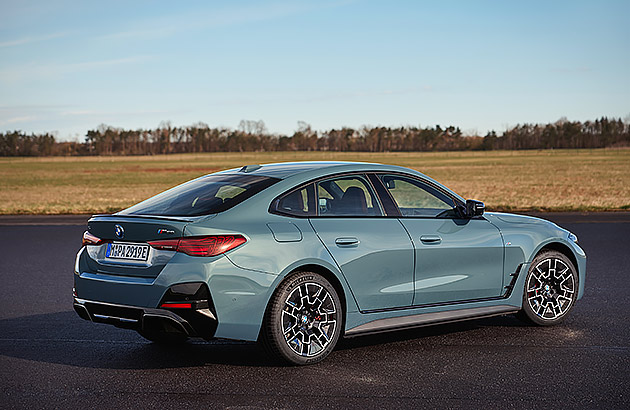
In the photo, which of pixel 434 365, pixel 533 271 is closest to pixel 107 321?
pixel 434 365

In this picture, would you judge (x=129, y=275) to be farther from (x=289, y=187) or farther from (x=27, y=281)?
(x=27, y=281)

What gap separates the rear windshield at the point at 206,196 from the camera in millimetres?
5676

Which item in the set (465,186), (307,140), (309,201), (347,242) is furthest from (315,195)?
(307,140)

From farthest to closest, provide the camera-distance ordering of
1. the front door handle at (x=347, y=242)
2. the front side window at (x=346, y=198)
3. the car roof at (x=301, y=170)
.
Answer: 1. the front side window at (x=346, y=198)
2. the car roof at (x=301, y=170)
3. the front door handle at (x=347, y=242)

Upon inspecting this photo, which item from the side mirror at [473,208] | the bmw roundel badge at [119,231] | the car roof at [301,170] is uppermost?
the car roof at [301,170]

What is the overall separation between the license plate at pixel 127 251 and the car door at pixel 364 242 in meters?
1.28

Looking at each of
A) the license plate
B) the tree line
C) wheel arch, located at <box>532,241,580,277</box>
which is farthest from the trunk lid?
the tree line

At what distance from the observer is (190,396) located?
494 cm

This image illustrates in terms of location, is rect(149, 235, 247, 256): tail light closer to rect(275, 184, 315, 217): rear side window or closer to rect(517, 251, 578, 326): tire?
rect(275, 184, 315, 217): rear side window

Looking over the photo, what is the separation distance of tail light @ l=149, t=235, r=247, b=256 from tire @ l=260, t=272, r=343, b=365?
0.55 meters

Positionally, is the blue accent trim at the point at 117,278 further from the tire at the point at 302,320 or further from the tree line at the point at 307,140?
the tree line at the point at 307,140

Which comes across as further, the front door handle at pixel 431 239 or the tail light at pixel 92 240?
the front door handle at pixel 431 239

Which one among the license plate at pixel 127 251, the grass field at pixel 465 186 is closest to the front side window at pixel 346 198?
the license plate at pixel 127 251

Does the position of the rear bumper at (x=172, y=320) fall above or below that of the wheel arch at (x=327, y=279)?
below
